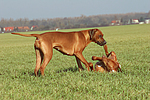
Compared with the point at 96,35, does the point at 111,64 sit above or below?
below

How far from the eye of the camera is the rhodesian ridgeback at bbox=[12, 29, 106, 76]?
5.93 metres

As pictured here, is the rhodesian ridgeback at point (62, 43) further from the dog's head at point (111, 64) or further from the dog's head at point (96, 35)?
the dog's head at point (111, 64)

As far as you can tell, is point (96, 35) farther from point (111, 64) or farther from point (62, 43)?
point (62, 43)

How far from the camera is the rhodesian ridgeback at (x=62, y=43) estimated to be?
5930 millimetres

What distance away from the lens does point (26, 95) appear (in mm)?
4438

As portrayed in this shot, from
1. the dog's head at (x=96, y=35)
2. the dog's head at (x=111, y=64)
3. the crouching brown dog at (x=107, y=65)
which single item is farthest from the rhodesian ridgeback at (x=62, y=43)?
the dog's head at (x=111, y=64)

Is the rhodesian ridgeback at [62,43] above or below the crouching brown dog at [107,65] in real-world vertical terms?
above

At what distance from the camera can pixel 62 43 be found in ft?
20.3

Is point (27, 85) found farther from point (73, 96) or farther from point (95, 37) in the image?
point (95, 37)

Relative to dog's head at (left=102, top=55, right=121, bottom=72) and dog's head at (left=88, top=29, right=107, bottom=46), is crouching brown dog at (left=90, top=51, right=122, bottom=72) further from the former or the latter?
dog's head at (left=88, top=29, right=107, bottom=46)

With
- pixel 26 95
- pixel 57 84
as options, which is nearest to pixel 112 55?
pixel 57 84

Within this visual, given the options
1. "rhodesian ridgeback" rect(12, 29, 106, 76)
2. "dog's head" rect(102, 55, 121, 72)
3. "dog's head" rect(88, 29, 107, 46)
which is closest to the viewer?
"rhodesian ridgeback" rect(12, 29, 106, 76)

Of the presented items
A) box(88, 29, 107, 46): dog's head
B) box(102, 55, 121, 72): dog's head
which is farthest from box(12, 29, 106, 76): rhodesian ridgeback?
box(102, 55, 121, 72): dog's head

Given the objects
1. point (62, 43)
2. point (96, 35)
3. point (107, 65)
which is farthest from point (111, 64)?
point (62, 43)
